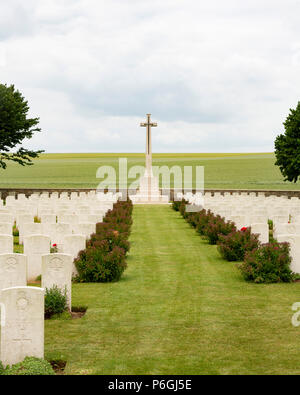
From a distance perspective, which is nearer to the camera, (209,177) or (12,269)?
(12,269)

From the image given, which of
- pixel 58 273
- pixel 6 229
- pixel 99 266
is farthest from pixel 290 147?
pixel 58 273

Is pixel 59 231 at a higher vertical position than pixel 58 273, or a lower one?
higher

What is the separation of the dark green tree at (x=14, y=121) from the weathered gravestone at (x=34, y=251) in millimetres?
26983

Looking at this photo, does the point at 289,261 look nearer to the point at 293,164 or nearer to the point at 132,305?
the point at 132,305

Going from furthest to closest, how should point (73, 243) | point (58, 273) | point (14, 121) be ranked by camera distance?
point (14, 121), point (73, 243), point (58, 273)

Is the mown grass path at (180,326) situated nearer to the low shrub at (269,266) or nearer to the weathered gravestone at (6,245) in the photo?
the low shrub at (269,266)

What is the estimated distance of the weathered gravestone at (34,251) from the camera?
39.6 feet

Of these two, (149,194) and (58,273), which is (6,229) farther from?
(149,194)

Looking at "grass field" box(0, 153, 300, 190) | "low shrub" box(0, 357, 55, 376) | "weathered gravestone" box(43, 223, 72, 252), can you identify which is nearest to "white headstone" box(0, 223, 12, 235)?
"weathered gravestone" box(43, 223, 72, 252)

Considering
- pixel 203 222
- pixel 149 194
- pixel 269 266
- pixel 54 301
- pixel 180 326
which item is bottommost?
pixel 180 326

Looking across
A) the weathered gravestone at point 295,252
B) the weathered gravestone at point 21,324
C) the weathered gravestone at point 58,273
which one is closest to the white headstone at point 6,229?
the weathered gravestone at point 58,273

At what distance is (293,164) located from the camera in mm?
38844

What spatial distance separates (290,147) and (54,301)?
3298 cm

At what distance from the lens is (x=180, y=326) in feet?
28.6
